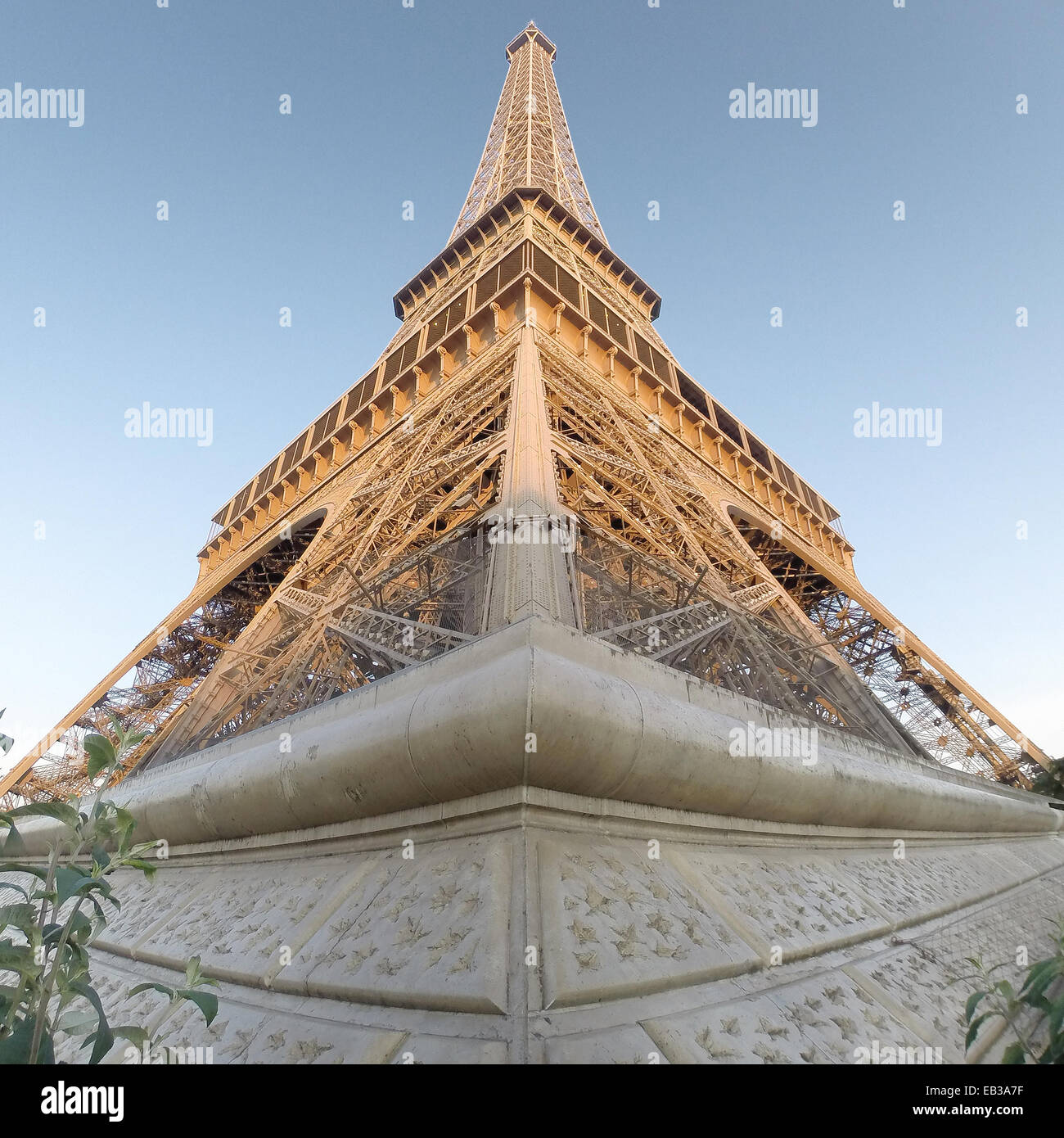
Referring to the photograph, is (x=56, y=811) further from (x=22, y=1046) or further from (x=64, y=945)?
(x=22, y=1046)

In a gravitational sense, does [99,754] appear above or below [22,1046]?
above

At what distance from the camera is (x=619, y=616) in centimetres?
592

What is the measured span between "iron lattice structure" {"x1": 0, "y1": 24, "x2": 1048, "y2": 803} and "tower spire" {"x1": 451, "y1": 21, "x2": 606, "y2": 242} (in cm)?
32

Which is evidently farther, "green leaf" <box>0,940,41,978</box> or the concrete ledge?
the concrete ledge

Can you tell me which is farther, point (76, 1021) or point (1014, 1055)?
point (1014, 1055)

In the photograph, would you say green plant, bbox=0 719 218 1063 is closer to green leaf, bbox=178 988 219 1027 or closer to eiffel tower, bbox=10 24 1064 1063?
green leaf, bbox=178 988 219 1027

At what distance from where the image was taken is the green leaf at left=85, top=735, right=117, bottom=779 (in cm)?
142

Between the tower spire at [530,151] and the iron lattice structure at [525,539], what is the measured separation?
0.32 meters

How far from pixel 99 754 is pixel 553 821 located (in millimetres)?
1585

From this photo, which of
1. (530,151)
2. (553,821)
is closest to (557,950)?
(553,821)

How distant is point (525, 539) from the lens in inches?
187

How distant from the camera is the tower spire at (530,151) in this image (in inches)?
988

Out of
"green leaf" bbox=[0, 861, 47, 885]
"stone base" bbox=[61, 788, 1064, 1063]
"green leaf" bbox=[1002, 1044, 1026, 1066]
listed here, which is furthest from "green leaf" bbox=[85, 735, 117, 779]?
"green leaf" bbox=[1002, 1044, 1026, 1066]
